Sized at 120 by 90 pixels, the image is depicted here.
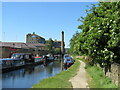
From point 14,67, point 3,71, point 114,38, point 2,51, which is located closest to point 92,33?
point 114,38

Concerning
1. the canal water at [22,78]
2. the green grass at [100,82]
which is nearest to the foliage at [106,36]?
the green grass at [100,82]

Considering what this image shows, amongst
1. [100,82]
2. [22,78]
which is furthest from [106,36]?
[22,78]

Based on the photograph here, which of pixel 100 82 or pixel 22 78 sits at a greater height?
pixel 100 82

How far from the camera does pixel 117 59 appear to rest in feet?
37.0

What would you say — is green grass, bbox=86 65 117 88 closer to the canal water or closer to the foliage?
the foliage

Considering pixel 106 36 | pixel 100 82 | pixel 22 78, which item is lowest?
pixel 22 78

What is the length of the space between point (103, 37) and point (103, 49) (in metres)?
0.79

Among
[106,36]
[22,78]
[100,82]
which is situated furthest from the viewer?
[22,78]

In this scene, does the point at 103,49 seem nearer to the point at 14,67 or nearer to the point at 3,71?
the point at 3,71

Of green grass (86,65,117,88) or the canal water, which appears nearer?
green grass (86,65,117,88)

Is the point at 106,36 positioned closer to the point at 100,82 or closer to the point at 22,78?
the point at 100,82

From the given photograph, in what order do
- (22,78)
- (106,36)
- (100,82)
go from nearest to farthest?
(106,36) → (100,82) → (22,78)

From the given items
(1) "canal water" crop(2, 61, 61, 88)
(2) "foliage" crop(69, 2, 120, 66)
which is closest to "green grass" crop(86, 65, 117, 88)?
(2) "foliage" crop(69, 2, 120, 66)

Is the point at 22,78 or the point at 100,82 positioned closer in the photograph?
the point at 100,82
